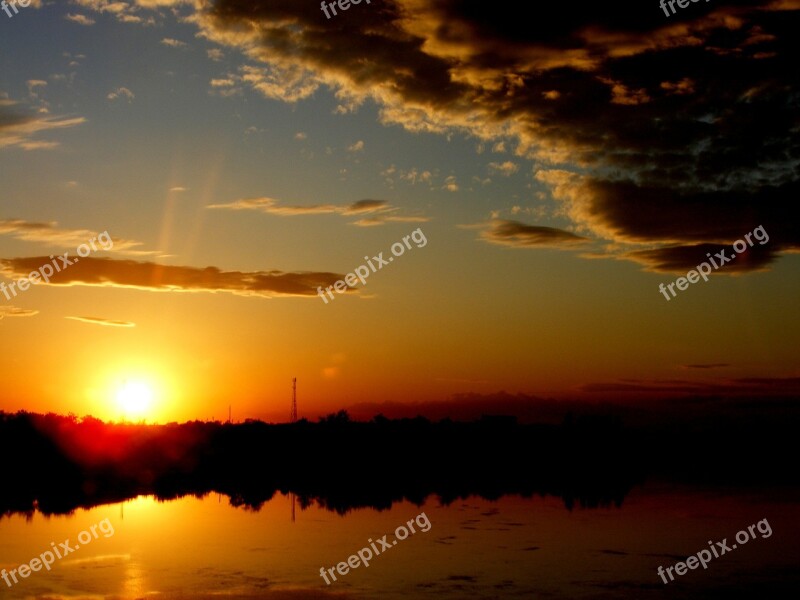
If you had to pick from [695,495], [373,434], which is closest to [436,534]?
[695,495]

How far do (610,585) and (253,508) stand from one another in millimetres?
21045

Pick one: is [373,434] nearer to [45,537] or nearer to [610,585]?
[45,537]
